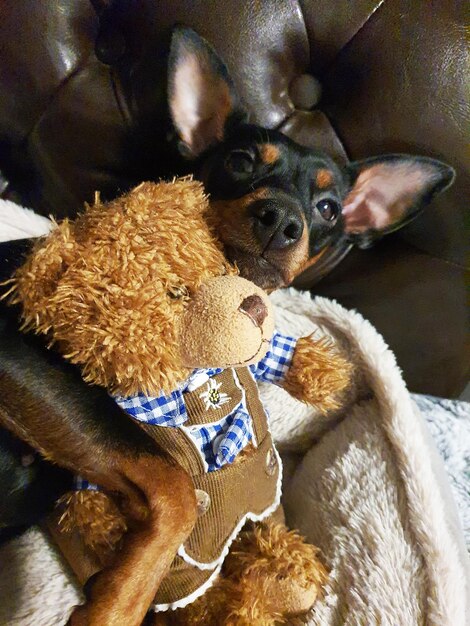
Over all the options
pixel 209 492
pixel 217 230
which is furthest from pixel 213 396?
pixel 217 230

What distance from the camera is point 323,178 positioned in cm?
122

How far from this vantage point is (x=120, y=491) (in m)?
0.82

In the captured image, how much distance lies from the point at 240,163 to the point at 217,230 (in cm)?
29

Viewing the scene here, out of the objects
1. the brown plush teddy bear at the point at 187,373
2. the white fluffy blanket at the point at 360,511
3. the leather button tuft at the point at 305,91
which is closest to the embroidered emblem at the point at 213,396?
the brown plush teddy bear at the point at 187,373

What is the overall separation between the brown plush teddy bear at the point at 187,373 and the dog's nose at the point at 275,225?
9 centimetres

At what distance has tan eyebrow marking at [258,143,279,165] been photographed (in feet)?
3.76

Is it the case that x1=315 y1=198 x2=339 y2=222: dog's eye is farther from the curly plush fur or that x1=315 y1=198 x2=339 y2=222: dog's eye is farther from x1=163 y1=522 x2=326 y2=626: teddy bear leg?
x1=163 y1=522 x2=326 y2=626: teddy bear leg

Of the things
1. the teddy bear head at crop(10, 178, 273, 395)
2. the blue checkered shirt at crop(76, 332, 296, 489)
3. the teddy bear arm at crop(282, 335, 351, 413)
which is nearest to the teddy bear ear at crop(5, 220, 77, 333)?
the teddy bear head at crop(10, 178, 273, 395)

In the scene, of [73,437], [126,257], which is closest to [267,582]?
[73,437]

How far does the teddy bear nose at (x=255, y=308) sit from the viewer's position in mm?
738

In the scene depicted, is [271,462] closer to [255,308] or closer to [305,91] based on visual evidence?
[255,308]

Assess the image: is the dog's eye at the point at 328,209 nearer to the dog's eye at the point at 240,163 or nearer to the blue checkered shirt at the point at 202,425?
the dog's eye at the point at 240,163

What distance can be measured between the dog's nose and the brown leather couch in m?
0.47

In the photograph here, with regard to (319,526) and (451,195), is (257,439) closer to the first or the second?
(319,526)
